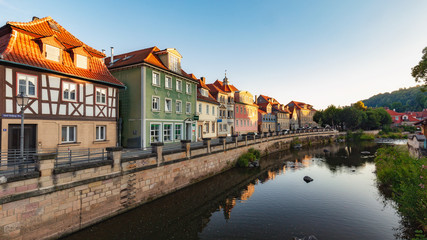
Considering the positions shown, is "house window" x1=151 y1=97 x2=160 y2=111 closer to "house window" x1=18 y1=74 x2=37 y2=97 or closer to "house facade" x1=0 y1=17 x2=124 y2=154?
"house facade" x1=0 y1=17 x2=124 y2=154

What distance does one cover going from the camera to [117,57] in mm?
24578

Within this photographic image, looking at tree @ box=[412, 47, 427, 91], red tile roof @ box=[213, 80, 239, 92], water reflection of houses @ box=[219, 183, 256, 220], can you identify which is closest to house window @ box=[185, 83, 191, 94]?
water reflection of houses @ box=[219, 183, 256, 220]

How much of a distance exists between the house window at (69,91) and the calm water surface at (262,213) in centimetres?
896

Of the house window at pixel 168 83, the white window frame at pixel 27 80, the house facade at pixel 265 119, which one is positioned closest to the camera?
the white window frame at pixel 27 80

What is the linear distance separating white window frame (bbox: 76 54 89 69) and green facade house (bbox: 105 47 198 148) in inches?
170

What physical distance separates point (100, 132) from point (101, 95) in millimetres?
2942

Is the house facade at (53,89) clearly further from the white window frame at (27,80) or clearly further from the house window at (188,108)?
the house window at (188,108)

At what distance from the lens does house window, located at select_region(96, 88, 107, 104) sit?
1658 centimetres

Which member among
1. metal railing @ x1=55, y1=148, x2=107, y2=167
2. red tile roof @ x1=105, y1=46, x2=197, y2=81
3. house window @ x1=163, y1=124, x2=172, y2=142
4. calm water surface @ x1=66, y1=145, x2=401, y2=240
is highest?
red tile roof @ x1=105, y1=46, x2=197, y2=81

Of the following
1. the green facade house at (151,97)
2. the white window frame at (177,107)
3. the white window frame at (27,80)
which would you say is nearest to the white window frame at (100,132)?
the green facade house at (151,97)

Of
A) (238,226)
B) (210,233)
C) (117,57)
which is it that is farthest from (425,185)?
(117,57)

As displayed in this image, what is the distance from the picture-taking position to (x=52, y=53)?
14.1 metres

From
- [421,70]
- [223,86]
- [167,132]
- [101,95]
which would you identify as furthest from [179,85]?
[421,70]

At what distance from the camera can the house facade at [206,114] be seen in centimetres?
3039
